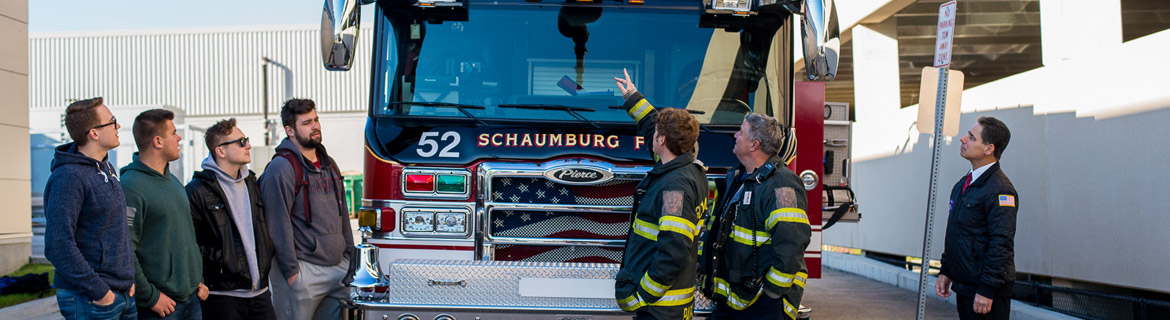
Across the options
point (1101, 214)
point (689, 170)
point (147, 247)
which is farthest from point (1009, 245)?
point (147, 247)

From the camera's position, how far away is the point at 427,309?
473 centimetres

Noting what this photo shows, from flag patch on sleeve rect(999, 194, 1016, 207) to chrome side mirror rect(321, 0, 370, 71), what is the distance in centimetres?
370

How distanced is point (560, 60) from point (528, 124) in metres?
0.52

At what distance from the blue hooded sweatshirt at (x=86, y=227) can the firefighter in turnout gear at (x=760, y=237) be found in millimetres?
2632

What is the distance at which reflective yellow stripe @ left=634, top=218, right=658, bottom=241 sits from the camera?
401 cm

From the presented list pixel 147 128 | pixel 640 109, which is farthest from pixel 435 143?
pixel 147 128

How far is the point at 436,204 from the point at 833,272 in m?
10.4

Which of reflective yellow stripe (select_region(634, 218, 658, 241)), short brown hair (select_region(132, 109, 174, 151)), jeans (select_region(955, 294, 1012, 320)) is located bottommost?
jeans (select_region(955, 294, 1012, 320))

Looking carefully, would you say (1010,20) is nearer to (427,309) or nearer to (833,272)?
(833,272)

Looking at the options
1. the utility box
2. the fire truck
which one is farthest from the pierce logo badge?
the utility box

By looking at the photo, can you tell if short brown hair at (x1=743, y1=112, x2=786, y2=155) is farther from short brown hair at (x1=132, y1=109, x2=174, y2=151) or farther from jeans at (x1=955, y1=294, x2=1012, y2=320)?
short brown hair at (x1=132, y1=109, x2=174, y2=151)

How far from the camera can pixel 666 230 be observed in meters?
3.90

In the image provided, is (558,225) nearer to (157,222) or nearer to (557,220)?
(557,220)

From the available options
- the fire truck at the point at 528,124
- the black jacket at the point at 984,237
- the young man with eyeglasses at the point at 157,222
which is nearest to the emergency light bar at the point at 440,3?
the fire truck at the point at 528,124
